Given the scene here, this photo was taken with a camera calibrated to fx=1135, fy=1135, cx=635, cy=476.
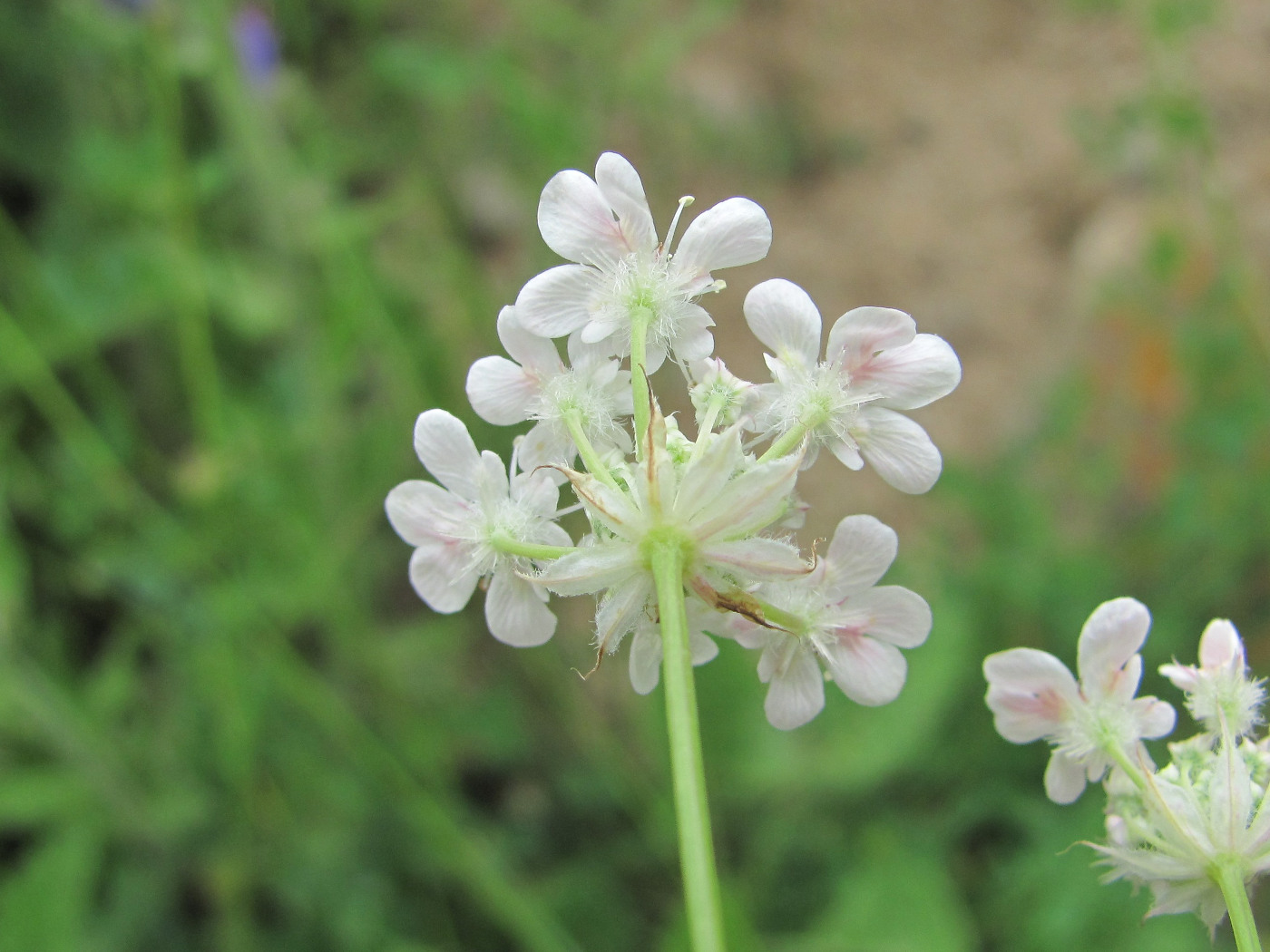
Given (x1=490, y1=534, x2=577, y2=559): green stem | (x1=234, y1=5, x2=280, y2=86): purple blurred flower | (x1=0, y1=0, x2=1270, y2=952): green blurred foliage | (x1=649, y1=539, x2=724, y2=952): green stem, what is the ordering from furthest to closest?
(x1=234, y1=5, x2=280, y2=86): purple blurred flower
(x1=0, y1=0, x2=1270, y2=952): green blurred foliage
(x1=490, y1=534, x2=577, y2=559): green stem
(x1=649, y1=539, x2=724, y2=952): green stem

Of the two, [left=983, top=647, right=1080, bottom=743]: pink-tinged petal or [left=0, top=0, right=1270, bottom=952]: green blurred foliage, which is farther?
[left=0, top=0, right=1270, bottom=952]: green blurred foliage

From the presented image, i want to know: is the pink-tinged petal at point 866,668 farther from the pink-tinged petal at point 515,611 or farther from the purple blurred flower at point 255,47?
the purple blurred flower at point 255,47

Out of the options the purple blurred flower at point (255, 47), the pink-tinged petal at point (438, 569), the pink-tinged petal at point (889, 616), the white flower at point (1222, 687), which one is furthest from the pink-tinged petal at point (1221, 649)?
the purple blurred flower at point (255, 47)

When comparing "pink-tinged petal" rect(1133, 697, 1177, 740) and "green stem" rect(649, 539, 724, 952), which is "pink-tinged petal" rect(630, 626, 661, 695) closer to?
"green stem" rect(649, 539, 724, 952)

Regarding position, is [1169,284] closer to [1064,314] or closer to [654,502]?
[1064,314]

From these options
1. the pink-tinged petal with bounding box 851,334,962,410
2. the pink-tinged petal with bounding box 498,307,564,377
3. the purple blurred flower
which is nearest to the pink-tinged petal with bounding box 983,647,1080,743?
the pink-tinged petal with bounding box 851,334,962,410

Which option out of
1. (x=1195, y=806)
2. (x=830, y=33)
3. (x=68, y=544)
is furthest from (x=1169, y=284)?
(x=68, y=544)
